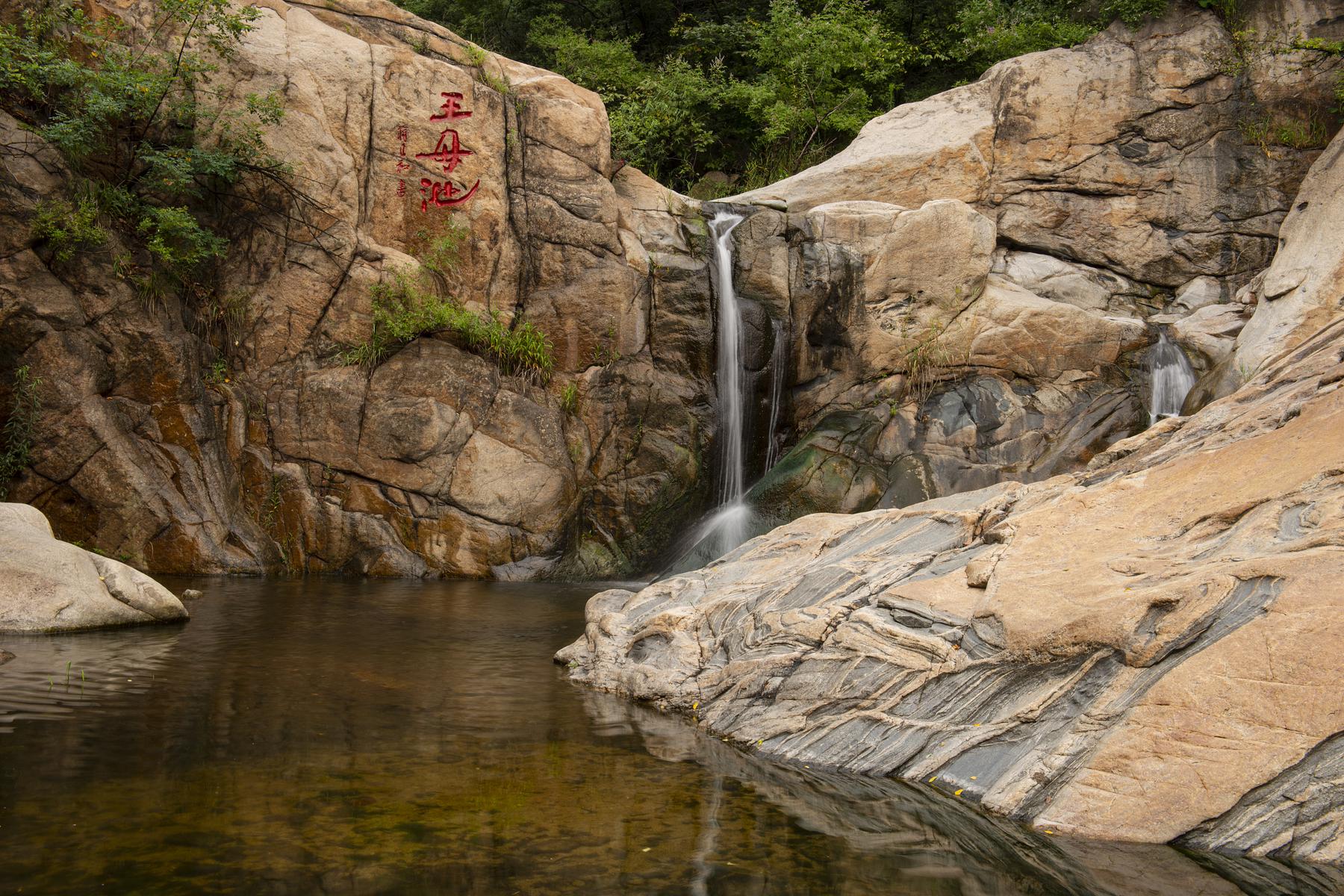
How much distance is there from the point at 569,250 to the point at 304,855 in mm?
11144

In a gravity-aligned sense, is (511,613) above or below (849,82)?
below

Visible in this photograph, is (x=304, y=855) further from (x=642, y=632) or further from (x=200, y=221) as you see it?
(x=200, y=221)

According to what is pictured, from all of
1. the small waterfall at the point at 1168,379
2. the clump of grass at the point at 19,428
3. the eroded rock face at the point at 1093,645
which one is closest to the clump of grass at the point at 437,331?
the clump of grass at the point at 19,428

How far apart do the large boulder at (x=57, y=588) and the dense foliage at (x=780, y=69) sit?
13062 mm

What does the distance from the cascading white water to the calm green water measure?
706 centimetres

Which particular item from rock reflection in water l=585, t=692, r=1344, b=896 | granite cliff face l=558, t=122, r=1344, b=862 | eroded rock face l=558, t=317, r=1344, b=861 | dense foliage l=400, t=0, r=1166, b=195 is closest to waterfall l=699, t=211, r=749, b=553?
dense foliage l=400, t=0, r=1166, b=195

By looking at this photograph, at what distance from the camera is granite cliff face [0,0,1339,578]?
11578 millimetres

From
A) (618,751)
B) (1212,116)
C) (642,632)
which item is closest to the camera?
(618,751)

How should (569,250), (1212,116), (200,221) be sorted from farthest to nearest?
(1212,116) < (569,250) < (200,221)

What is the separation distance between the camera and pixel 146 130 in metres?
12.4

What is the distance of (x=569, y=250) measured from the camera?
45.3 feet

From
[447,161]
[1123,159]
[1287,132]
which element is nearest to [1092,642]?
[447,161]

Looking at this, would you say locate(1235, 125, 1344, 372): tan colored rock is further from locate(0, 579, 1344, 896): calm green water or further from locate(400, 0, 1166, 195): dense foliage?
locate(0, 579, 1344, 896): calm green water

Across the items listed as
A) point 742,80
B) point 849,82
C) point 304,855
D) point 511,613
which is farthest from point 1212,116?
point 304,855
